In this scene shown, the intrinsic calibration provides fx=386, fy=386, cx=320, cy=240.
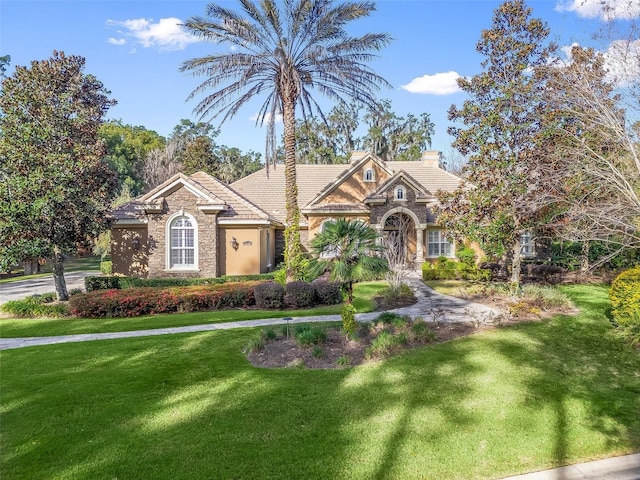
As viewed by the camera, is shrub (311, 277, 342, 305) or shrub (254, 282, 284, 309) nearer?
shrub (254, 282, 284, 309)

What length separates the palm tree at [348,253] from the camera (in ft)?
28.9

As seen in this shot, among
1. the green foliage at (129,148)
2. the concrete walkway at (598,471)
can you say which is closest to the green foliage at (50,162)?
the concrete walkway at (598,471)

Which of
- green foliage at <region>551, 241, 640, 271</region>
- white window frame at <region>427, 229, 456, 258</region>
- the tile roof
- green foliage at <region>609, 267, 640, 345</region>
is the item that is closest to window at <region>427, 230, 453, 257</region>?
white window frame at <region>427, 229, 456, 258</region>

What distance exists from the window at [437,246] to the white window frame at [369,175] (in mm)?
5254

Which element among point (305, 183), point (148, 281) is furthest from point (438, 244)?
point (148, 281)

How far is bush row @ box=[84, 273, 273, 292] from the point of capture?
1836cm

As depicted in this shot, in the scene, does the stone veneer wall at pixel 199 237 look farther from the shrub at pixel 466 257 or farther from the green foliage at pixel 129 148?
the green foliage at pixel 129 148

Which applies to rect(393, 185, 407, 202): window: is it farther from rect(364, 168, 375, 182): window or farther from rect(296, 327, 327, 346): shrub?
rect(296, 327, 327, 346): shrub

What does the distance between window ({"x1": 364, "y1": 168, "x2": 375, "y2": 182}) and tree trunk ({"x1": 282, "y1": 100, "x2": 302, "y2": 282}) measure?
31.6ft

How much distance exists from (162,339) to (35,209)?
8904mm

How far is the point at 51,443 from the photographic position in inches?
209

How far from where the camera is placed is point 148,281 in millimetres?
18938

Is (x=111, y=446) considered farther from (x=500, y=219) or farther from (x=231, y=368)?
(x=500, y=219)

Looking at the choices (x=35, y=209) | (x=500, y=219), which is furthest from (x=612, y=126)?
(x=35, y=209)
